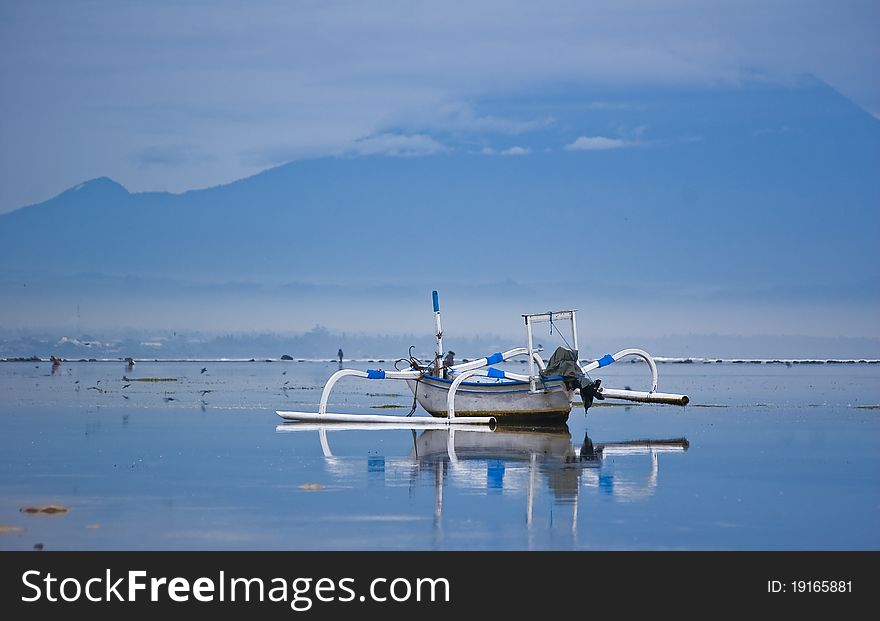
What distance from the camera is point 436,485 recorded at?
80.0 feet

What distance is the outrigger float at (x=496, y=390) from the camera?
1522 inches

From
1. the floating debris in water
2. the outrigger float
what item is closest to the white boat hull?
the outrigger float

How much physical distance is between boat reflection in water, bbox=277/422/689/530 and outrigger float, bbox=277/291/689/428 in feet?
3.85

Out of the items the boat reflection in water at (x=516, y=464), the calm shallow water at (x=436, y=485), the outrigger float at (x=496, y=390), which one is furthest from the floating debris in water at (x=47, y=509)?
the outrigger float at (x=496, y=390)

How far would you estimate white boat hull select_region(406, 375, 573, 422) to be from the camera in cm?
3912

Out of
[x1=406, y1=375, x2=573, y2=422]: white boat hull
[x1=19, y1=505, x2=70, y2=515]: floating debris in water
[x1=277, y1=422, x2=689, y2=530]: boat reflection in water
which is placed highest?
[x1=406, y1=375, x2=573, y2=422]: white boat hull

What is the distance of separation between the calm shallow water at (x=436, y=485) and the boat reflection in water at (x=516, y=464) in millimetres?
77

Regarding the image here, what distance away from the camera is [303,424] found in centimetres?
4069

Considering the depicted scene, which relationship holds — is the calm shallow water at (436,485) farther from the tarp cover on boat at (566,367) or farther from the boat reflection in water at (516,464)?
the tarp cover on boat at (566,367)

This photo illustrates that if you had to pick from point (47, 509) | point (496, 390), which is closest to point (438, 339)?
point (496, 390)

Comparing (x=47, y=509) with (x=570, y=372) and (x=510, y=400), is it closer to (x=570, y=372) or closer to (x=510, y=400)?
(x=570, y=372)

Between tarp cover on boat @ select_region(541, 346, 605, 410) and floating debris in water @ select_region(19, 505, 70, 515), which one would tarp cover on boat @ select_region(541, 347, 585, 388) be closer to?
tarp cover on boat @ select_region(541, 346, 605, 410)
